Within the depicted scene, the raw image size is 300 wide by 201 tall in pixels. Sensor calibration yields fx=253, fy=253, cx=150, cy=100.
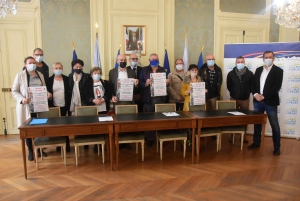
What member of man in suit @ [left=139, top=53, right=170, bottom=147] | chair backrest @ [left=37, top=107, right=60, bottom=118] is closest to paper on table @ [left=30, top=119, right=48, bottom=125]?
chair backrest @ [left=37, top=107, right=60, bottom=118]

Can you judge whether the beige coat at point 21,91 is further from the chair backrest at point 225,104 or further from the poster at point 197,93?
the chair backrest at point 225,104

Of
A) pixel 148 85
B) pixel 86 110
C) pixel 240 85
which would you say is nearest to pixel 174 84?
pixel 148 85

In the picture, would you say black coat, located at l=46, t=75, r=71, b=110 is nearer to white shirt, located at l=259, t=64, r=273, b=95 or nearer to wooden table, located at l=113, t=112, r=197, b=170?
wooden table, located at l=113, t=112, r=197, b=170

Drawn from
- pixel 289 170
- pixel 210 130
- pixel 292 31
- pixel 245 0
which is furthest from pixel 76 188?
pixel 292 31

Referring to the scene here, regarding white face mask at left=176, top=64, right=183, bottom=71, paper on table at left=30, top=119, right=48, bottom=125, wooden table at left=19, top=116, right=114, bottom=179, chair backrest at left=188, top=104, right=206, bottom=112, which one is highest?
white face mask at left=176, top=64, right=183, bottom=71

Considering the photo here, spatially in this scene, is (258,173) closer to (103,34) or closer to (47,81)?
(47,81)

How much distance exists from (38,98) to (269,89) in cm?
375

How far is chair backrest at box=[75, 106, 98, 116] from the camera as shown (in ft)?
13.5

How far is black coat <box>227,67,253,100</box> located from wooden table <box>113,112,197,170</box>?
1582mm

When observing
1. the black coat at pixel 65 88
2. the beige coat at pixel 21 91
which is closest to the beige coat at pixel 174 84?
the black coat at pixel 65 88

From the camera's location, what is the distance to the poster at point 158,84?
4352 mm

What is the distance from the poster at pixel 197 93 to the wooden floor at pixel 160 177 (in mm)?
913

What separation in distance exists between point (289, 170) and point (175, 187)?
1.80 meters

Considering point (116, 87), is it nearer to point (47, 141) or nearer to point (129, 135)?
point (129, 135)
